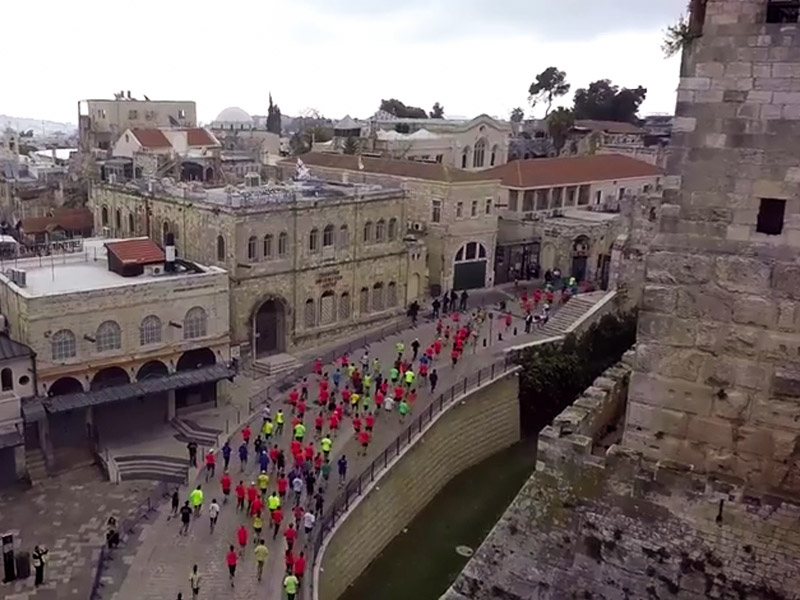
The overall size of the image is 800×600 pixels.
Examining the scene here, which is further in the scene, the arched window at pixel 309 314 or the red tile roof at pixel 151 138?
the red tile roof at pixel 151 138

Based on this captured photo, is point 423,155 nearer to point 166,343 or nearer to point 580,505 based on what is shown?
point 166,343

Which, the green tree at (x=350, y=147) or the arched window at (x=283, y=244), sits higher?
the green tree at (x=350, y=147)

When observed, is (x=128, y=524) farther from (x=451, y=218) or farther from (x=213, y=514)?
(x=451, y=218)

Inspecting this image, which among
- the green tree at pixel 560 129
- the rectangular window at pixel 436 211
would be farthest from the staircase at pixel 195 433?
the green tree at pixel 560 129

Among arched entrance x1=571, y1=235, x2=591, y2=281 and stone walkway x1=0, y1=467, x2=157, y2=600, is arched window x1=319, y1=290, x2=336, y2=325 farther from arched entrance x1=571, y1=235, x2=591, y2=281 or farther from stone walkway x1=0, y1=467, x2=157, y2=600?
arched entrance x1=571, y1=235, x2=591, y2=281

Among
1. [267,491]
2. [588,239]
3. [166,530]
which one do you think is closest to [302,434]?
[267,491]

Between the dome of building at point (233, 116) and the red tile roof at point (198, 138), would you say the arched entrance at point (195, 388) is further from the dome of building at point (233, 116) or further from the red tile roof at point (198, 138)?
the dome of building at point (233, 116)

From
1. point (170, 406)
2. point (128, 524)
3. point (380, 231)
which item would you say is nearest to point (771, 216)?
point (128, 524)

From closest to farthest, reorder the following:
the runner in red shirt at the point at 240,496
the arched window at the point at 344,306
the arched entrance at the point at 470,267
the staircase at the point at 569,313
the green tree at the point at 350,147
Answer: the runner in red shirt at the point at 240,496
the staircase at the point at 569,313
the arched window at the point at 344,306
the arched entrance at the point at 470,267
the green tree at the point at 350,147
